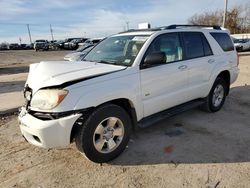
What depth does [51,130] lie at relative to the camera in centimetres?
311

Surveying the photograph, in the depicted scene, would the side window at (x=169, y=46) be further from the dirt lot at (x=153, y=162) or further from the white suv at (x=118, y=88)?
the dirt lot at (x=153, y=162)

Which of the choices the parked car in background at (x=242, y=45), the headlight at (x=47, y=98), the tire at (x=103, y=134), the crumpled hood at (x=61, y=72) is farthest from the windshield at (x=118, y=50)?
the parked car in background at (x=242, y=45)

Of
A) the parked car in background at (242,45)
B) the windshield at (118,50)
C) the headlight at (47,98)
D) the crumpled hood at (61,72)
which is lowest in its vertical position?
the parked car in background at (242,45)

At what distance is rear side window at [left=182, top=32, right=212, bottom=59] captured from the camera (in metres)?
4.81

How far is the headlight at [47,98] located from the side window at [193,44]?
258 centimetres

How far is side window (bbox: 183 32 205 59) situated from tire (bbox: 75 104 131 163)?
191 centimetres

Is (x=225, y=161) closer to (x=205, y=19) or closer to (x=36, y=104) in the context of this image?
(x=36, y=104)

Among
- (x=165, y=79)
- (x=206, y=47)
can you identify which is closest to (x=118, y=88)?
(x=165, y=79)

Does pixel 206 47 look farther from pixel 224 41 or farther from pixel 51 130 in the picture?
pixel 51 130

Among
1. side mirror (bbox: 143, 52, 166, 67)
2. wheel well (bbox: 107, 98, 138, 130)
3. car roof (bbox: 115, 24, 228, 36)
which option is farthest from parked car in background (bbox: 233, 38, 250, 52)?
wheel well (bbox: 107, 98, 138, 130)

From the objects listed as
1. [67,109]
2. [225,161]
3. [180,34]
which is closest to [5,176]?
[67,109]

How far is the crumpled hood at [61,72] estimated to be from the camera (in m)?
3.31

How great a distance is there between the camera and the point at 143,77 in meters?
3.87

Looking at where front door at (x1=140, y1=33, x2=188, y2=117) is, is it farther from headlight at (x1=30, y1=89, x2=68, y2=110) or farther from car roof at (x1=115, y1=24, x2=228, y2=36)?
headlight at (x1=30, y1=89, x2=68, y2=110)
